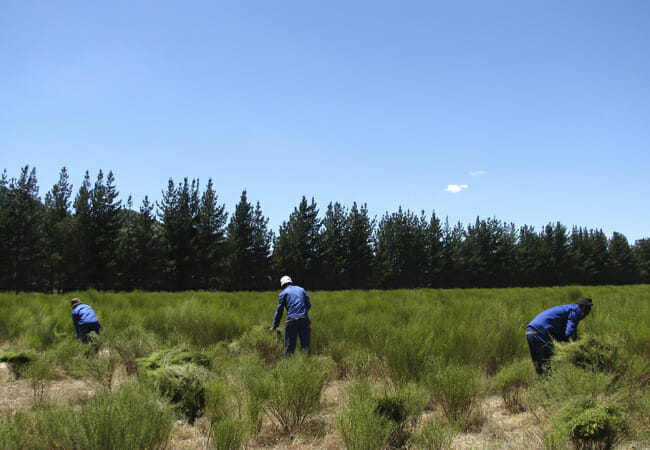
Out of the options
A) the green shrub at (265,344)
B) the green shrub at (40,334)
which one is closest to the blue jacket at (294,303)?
the green shrub at (265,344)

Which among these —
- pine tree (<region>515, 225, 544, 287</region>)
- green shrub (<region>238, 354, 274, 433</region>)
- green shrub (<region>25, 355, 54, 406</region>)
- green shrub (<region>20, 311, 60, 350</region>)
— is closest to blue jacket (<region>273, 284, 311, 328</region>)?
green shrub (<region>238, 354, 274, 433</region>)

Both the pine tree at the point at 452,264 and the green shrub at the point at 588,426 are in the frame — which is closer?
the green shrub at the point at 588,426

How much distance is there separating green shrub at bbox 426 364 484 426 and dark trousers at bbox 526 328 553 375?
148cm

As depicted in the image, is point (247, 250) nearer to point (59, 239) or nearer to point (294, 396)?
point (59, 239)

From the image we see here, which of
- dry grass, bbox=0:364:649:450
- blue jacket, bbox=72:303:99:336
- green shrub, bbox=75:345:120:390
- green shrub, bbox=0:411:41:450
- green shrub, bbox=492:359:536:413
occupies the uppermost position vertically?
blue jacket, bbox=72:303:99:336

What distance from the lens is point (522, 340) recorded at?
667 cm

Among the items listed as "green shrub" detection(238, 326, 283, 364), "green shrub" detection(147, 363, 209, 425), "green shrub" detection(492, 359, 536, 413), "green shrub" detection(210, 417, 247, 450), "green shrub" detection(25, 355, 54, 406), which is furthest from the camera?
"green shrub" detection(238, 326, 283, 364)

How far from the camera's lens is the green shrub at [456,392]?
4.18 meters

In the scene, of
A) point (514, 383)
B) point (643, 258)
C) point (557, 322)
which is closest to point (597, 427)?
point (514, 383)

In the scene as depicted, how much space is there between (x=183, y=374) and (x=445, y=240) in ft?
182

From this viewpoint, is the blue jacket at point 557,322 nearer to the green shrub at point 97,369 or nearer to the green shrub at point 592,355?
the green shrub at point 592,355

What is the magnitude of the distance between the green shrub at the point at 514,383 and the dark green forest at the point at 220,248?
35.9m

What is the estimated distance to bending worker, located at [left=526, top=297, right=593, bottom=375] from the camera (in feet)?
17.2

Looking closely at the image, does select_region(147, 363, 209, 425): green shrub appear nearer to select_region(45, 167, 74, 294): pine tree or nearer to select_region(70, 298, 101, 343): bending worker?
select_region(70, 298, 101, 343): bending worker
